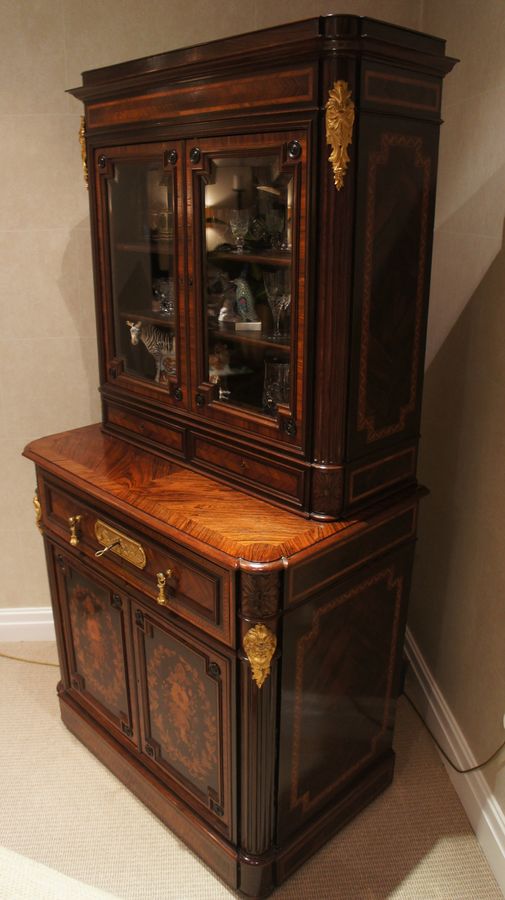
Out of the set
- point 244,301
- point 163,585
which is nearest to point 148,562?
point 163,585

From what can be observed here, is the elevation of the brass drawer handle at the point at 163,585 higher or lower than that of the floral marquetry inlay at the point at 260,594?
lower

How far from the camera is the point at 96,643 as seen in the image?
2145 mm

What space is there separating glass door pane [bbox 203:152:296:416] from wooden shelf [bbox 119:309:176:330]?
17 cm

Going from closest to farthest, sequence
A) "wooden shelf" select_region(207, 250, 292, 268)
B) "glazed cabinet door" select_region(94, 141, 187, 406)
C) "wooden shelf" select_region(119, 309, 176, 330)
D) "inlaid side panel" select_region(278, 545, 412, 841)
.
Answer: "wooden shelf" select_region(207, 250, 292, 268) → "inlaid side panel" select_region(278, 545, 412, 841) → "glazed cabinet door" select_region(94, 141, 187, 406) → "wooden shelf" select_region(119, 309, 176, 330)

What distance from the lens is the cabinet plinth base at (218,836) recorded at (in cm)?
183

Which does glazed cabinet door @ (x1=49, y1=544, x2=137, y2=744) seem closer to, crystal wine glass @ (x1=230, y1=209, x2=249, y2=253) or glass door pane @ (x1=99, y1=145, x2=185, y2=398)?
glass door pane @ (x1=99, y1=145, x2=185, y2=398)

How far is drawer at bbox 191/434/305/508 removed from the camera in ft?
5.59

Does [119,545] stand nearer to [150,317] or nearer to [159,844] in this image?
[150,317]

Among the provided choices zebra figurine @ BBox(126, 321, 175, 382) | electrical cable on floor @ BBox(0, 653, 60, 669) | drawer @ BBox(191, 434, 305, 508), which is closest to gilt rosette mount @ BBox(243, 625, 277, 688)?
drawer @ BBox(191, 434, 305, 508)

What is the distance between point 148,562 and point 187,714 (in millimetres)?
405

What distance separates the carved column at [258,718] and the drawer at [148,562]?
6cm

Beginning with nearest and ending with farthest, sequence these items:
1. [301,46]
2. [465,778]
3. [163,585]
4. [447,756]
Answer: [301,46] → [163,585] → [465,778] → [447,756]

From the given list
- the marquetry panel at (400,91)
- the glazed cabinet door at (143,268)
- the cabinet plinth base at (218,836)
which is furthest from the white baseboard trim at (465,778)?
the marquetry panel at (400,91)

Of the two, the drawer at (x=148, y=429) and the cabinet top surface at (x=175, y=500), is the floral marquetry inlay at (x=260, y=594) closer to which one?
the cabinet top surface at (x=175, y=500)
